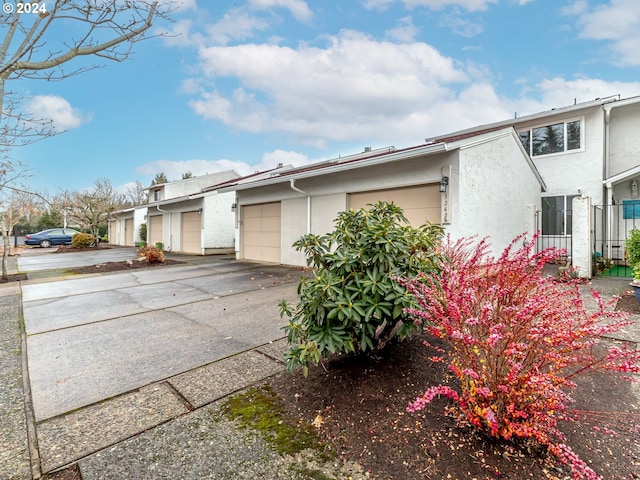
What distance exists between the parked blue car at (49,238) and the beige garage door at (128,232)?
3629 millimetres

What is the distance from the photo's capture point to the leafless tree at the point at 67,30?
2781 millimetres

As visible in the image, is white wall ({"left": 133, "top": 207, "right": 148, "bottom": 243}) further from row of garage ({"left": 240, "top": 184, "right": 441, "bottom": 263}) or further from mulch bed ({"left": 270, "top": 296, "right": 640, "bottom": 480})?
mulch bed ({"left": 270, "top": 296, "right": 640, "bottom": 480})

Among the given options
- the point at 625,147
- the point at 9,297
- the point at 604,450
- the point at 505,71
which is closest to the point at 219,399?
the point at 604,450

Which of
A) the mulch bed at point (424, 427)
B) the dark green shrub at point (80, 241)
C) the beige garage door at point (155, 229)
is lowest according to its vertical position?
the mulch bed at point (424, 427)

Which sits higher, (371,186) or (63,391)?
(371,186)

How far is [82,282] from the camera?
845cm

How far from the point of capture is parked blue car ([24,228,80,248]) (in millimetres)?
24672

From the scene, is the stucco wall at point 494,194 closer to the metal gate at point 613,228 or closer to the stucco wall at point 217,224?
the metal gate at point 613,228

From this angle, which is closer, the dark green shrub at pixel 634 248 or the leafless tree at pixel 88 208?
the dark green shrub at pixel 634 248

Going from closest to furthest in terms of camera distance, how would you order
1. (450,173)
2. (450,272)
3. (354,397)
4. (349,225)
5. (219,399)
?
(450,272) < (354,397) < (219,399) < (349,225) < (450,173)

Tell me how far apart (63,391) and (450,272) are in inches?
135

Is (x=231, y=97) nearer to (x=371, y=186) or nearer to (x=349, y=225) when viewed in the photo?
(x=371, y=186)

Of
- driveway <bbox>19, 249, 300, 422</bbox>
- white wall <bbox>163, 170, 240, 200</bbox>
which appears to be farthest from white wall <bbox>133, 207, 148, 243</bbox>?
driveway <bbox>19, 249, 300, 422</bbox>

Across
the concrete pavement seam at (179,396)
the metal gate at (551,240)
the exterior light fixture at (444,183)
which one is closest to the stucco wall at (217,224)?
the exterior light fixture at (444,183)
